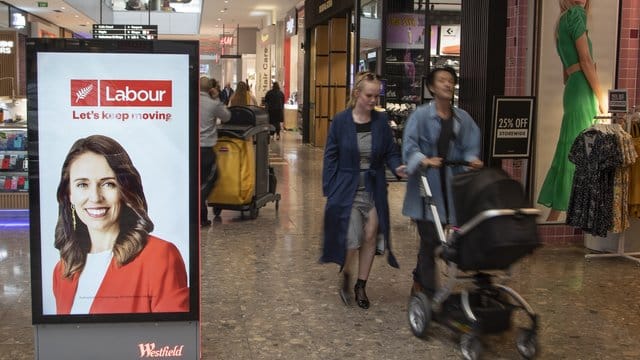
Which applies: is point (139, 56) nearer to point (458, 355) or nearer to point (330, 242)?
point (330, 242)

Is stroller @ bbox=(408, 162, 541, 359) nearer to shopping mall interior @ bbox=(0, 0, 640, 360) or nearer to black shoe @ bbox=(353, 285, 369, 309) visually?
shopping mall interior @ bbox=(0, 0, 640, 360)

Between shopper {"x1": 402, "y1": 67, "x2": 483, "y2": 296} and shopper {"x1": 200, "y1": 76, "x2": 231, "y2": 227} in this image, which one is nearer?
shopper {"x1": 402, "y1": 67, "x2": 483, "y2": 296}

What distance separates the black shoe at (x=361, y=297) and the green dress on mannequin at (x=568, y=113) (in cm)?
302

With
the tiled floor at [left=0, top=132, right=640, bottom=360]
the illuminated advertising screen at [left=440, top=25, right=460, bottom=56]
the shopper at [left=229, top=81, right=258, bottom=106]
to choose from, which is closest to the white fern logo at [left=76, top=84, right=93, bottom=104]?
the tiled floor at [left=0, top=132, right=640, bottom=360]

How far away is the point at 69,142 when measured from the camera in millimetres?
3385

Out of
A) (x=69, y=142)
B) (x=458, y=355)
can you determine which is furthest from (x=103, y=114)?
(x=458, y=355)

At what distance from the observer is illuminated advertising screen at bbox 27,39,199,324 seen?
336cm

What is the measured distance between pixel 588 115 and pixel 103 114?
535 centimetres

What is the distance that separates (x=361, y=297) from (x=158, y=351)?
1.83 metres

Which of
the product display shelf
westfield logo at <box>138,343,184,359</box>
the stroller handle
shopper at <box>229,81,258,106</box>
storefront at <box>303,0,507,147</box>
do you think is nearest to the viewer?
westfield logo at <box>138,343,184,359</box>

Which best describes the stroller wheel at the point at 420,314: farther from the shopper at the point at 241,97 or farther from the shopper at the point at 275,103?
the shopper at the point at 275,103

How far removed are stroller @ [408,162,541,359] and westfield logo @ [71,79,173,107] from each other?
1595mm

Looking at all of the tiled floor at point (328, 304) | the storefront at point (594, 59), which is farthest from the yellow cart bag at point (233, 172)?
the storefront at point (594, 59)

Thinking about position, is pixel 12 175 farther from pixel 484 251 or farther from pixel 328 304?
pixel 484 251
